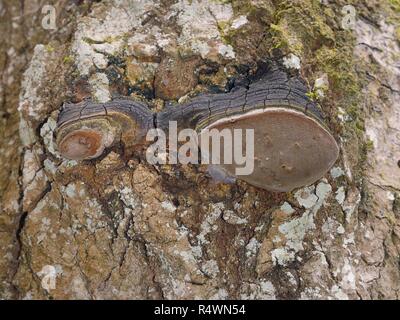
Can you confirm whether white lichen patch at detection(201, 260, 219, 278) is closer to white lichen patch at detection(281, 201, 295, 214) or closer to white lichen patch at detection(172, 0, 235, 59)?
white lichen patch at detection(281, 201, 295, 214)

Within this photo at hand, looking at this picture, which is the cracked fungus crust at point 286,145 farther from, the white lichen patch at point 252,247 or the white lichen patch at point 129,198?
the white lichen patch at point 129,198

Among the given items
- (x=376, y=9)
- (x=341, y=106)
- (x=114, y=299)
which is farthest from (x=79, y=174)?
(x=376, y=9)

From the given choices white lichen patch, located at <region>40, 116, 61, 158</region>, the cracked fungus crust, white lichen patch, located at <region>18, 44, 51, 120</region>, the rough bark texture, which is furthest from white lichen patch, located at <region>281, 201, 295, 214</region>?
white lichen patch, located at <region>18, 44, 51, 120</region>

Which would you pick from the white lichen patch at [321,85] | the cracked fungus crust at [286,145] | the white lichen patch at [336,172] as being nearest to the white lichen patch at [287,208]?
the cracked fungus crust at [286,145]

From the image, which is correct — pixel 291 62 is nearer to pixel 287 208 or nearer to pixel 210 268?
pixel 287 208

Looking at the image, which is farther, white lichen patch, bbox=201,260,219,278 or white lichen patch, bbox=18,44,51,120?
white lichen patch, bbox=18,44,51,120

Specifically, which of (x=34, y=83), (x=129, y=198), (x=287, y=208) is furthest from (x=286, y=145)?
(x=34, y=83)
